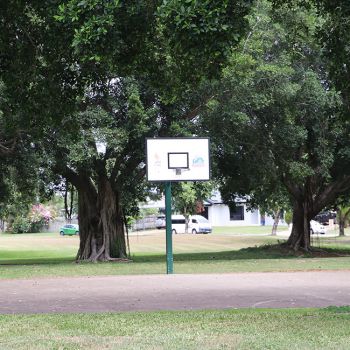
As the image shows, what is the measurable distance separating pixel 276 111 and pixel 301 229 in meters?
10.4

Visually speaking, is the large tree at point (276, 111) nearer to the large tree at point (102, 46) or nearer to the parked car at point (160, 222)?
the large tree at point (102, 46)

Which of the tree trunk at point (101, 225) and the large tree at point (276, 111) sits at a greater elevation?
the large tree at point (276, 111)

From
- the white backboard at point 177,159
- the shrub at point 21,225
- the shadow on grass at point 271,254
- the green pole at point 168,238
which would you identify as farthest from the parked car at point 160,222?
the green pole at point 168,238

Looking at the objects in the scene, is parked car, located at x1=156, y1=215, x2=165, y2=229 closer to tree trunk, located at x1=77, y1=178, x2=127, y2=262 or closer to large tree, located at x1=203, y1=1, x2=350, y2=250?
large tree, located at x1=203, y1=1, x2=350, y2=250

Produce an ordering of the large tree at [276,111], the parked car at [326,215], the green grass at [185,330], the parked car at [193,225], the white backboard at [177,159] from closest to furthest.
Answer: the green grass at [185,330] → the white backboard at [177,159] → the large tree at [276,111] → the parked car at [326,215] → the parked car at [193,225]

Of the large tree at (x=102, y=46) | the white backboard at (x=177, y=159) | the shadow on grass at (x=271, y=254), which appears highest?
the large tree at (x=102, y=46)

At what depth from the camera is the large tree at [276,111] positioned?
20875mm

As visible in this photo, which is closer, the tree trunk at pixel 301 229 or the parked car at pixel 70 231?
the tree trunk at pixel 301 229

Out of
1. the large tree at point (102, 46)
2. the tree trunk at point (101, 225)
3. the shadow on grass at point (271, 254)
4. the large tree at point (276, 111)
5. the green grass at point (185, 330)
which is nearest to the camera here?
the green grass at point (185, 330)

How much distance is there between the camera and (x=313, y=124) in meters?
24.4

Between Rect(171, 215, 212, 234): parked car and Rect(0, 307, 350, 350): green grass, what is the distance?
5572 centimetres

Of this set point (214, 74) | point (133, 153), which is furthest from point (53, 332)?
point (133, 153)

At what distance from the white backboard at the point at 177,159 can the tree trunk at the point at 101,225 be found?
7306mm

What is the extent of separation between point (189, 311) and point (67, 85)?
4.44 metres
